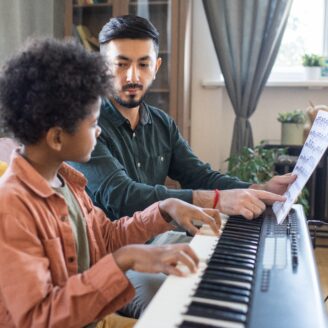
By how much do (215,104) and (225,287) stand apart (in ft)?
8.66

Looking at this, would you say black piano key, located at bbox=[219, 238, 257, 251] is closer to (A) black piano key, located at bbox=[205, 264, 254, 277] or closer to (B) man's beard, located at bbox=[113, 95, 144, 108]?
(A) black piano key, located at bbox=[205, 264, 254, 277]

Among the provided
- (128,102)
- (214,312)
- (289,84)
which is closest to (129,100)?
(128,102)

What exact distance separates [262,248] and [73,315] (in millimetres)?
419

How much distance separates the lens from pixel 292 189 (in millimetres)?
1215

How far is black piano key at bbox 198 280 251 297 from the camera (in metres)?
0.75

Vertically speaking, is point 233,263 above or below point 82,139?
below

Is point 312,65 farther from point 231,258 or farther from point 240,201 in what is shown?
point 231,258

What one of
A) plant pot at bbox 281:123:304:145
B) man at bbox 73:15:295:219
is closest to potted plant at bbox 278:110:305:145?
plant pot at bbox 281:123:304:145

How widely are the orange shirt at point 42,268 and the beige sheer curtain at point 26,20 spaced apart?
212 centimetres

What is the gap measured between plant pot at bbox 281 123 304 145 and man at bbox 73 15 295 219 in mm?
1447

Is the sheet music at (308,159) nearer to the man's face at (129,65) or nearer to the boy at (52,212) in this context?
the boy at (52,212)

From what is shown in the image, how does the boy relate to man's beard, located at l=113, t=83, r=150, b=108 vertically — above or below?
below

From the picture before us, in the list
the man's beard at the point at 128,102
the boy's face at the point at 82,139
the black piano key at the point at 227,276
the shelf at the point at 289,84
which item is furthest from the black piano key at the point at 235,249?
the shelf at the point at 289,84

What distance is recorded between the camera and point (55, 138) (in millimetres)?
884
